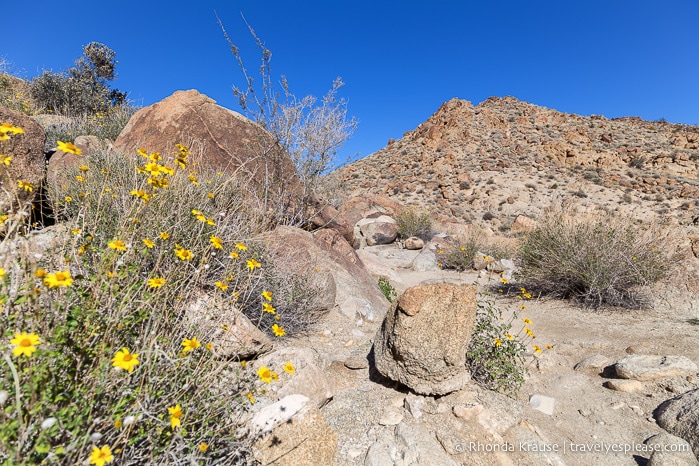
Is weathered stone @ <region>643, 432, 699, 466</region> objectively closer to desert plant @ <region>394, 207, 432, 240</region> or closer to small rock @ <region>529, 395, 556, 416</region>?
small rock @ <region>529, 395, 556, 416</region>

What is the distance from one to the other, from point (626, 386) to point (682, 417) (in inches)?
23.4

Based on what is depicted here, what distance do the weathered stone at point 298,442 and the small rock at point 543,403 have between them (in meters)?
1.66

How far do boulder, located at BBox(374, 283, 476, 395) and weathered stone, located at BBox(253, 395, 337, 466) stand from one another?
78cm

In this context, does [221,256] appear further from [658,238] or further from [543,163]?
[543,163]

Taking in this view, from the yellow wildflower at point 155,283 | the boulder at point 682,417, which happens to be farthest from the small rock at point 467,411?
the yellow wildflower at point 155,283

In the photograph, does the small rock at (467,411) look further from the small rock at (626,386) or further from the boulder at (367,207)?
the boulder at (367,207)

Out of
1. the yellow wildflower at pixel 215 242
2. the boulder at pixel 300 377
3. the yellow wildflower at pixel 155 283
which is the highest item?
the yellow wildflower at pixel 215 242

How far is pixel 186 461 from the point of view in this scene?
1278 mm

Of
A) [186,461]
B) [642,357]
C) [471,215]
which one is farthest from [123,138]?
[471,215]

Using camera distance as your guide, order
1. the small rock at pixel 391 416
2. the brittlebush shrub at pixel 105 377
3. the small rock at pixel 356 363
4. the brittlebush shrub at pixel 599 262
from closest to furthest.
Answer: the brittlebush shrub at pixel 105 377, the small rock at pixel 391 416, the small rock at pixel 356 363, the brittlebush shrub at pixel 599 262

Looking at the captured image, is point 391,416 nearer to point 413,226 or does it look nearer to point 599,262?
point 599,262

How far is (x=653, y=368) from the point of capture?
3113 millimetres

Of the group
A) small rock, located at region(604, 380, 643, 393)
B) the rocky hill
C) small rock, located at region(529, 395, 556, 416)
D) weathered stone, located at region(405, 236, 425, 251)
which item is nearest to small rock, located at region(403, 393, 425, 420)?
small rock, located at region(529, 395, 556, 416)

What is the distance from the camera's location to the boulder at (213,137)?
5.44 meters
